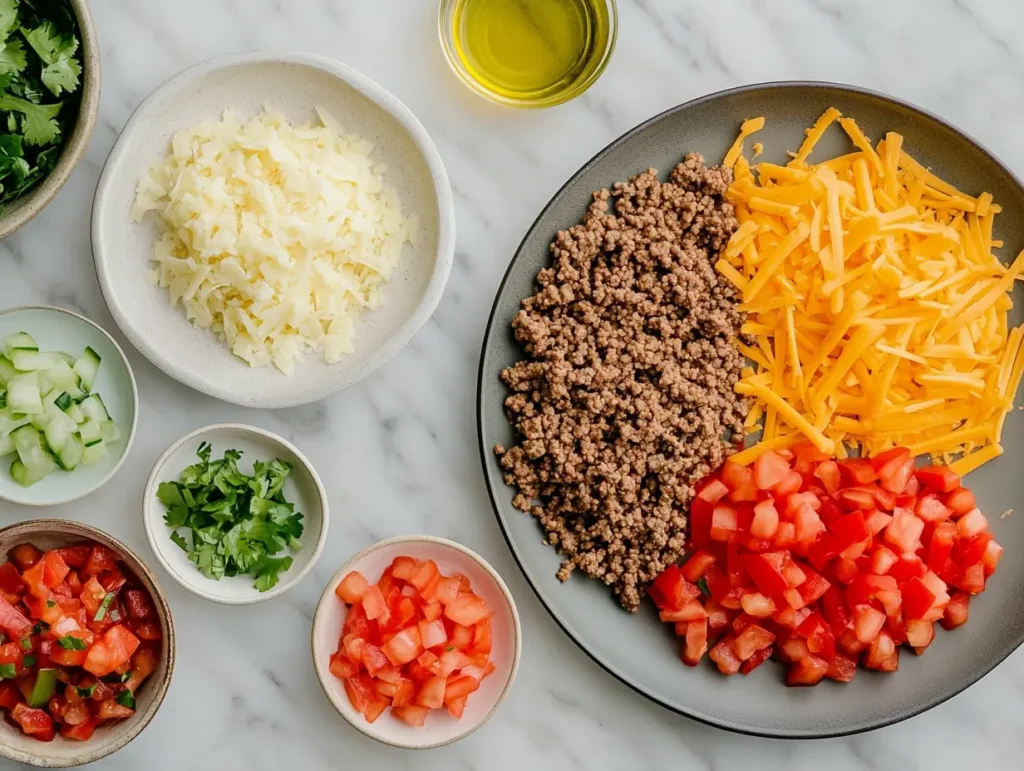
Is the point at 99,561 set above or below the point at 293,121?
below

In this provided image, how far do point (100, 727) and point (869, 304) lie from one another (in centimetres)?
197

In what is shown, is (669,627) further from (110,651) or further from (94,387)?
(94,387)

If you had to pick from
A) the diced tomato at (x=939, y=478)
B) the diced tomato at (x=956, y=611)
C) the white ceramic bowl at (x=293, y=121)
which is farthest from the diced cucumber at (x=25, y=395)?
the diced tomato at (x=956, y=611)

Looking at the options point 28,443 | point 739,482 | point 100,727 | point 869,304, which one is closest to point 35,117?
point 28,443

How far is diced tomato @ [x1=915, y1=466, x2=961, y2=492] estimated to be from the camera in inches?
85.9

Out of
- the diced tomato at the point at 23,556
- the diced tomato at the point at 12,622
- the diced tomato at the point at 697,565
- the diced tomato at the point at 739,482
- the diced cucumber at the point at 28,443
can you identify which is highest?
the diced tomato at the point at 739,482

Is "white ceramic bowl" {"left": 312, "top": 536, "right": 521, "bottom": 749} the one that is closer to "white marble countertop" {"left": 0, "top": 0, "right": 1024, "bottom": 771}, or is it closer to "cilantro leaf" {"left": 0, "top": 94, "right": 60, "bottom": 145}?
"white marble countertop" {"left": 0, "top": 0, "right": 1024, "bottom": 771}

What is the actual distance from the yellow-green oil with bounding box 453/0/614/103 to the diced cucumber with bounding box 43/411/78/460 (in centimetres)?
123

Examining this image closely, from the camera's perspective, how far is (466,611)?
211 cm

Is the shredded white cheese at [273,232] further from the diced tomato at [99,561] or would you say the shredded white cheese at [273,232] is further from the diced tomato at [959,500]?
the diced tomato at [959,500]

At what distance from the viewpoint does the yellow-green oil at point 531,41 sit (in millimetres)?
2252

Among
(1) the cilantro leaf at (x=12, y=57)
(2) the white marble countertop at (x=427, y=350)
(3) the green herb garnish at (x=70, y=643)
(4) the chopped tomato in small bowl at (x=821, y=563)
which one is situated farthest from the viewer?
(2) the white marble countertop at (x=427, y=350)

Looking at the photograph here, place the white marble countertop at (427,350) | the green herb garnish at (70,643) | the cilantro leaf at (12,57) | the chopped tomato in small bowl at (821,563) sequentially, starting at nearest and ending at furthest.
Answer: the cilantro leaf at (12,57) → the green herb garnish at (70,643) → the chopped tomato in small bowl at (821,563) → the white marble countertop at (427,350)

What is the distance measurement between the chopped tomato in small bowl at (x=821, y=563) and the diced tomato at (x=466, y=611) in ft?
1.33
